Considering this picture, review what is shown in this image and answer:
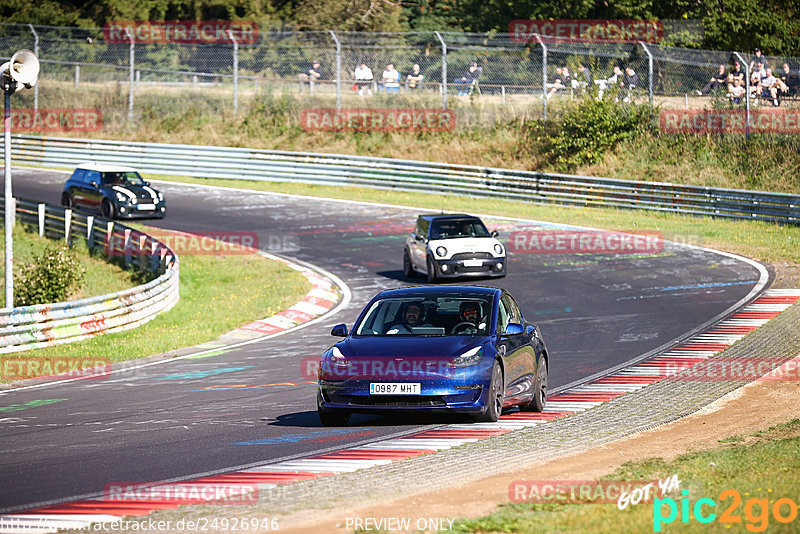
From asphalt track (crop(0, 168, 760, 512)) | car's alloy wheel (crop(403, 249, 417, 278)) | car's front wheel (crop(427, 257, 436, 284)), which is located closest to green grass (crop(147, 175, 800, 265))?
asphalt track (crop(0, 168, 760, 512))

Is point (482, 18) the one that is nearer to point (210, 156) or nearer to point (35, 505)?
point (210, 156)

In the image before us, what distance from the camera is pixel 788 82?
33250 mm

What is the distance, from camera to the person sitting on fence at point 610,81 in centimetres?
3803

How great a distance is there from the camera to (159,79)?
45.4 metres

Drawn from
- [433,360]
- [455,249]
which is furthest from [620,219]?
[433,360]

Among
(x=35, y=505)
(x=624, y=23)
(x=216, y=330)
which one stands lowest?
(x=216, y=330)

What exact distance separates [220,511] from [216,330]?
44.9 feet

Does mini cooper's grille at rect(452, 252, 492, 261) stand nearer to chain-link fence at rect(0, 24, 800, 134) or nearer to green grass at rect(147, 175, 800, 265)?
green grass at rect(147, 175, 800, 265)

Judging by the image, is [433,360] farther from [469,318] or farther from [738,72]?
[738,72]

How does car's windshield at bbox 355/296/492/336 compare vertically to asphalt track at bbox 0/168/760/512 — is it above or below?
above

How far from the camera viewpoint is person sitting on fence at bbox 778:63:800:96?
1298 inches

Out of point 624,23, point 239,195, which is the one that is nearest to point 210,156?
point 239,195

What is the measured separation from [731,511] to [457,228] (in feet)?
59.2

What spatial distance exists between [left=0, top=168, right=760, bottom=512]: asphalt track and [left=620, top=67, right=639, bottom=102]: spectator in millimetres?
9011
